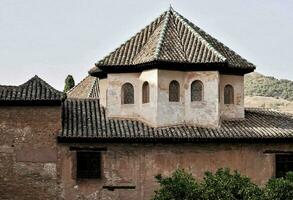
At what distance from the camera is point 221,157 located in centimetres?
2055

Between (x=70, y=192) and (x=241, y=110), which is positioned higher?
(x=241, y=110)

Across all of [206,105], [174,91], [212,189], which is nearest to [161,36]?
[174,91]

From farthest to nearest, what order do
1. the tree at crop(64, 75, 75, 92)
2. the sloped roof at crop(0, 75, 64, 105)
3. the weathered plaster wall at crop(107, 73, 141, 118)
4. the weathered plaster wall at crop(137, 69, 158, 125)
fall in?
1. the tree at crop(64, 75, 75, 92)
2. the weathered plaster wall at crop(107, 73, 141, 118)
3. the weathered plaster wall at crop(137, 69, 158, 125)
4. the sloped roof at crop(0, 75, 64, 105)

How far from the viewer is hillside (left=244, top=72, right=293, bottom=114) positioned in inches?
2154

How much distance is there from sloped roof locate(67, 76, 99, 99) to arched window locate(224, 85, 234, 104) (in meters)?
7.23

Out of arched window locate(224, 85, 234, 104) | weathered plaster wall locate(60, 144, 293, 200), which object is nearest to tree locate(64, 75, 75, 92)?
arched window locate(224, 85, 234, 104)

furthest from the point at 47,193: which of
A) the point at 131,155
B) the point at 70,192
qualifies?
the point at 131,155

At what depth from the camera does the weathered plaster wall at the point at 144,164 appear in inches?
779

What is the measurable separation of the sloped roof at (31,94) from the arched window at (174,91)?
4196 mm

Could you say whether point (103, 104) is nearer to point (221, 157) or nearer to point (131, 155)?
point (131, 155)

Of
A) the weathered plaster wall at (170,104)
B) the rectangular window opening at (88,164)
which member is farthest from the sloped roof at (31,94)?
the weathered plaster wall at (170,104)

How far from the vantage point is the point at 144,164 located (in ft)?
65.9

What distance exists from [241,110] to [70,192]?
7.69 meters

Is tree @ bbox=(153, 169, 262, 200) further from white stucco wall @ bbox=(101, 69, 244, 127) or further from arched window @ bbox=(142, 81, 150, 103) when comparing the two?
arched window @ bbox=(142, 81, 150, 103)
